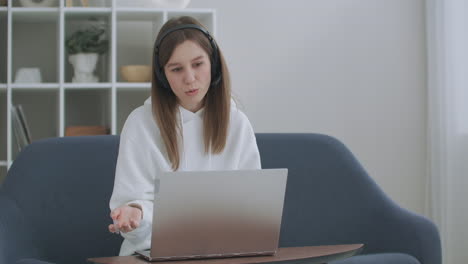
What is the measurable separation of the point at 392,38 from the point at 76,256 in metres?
2.07

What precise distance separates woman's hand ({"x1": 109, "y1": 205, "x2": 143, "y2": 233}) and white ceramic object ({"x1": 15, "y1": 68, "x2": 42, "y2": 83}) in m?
1.70

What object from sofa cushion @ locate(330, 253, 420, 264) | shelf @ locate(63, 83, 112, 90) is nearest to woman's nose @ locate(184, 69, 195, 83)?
sofa cushion @ locate(330, 253, 420, 264)

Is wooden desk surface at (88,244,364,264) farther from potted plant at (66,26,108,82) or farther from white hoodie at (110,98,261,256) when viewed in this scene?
potted plant at (66,26,108,82)

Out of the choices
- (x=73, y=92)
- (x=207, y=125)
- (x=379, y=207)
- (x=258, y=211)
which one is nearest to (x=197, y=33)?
(x=207, y=125)

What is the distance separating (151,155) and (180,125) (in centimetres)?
11

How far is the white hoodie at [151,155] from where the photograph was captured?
185 cm

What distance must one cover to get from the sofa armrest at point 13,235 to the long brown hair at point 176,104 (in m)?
0.53

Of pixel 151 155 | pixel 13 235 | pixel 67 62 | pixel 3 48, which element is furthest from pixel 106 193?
pixel 3 48

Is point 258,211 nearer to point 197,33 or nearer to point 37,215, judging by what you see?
point 197,33

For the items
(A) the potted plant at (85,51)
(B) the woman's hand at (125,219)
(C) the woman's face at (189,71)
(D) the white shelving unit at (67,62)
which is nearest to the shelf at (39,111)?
(D) the white shelving unit at (67,62)

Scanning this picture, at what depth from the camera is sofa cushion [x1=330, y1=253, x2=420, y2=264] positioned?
6.81 ft

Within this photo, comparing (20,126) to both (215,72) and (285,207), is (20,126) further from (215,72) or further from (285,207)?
(215,72)

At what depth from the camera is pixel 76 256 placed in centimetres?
232

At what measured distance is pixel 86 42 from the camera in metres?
3.21
